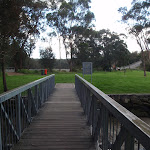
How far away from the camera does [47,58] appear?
31156mm

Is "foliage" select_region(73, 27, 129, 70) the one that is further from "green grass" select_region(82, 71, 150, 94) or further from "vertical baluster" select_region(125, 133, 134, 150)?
"vertical baluster" select_region(125, 133, 134, 150)

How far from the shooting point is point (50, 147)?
9.04 feet

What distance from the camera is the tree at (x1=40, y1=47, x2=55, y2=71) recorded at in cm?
3110

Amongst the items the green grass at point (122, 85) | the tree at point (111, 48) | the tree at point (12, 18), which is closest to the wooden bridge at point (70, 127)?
the tree at point (12, 18)

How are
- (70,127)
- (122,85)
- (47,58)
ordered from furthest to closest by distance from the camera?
(47,58), (122,85), (70,127)

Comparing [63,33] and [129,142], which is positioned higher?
[63,33]

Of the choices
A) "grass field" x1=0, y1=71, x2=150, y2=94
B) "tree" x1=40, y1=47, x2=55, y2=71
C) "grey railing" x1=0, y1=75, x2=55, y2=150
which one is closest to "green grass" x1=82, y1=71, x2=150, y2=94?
"grass field" x1=0, y1=71, x2=150, y2=94

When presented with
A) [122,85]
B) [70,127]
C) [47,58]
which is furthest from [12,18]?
[47,58]

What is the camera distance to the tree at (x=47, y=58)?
31098 millimetres

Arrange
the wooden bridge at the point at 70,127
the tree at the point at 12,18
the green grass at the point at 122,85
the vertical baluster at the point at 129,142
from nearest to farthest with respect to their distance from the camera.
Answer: the vertical baluster at the point at 129,142
the wooden bridge at the point at 70,127
the tree at the point at 12,18
the green grass at the point at 122,85

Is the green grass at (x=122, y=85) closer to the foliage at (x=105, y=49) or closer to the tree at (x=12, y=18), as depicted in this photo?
the tree at (x=12, y=18)

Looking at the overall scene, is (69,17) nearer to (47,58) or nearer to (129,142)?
(47,58)

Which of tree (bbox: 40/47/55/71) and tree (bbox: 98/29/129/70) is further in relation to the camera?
tree (bbox: 98/29/129/70)

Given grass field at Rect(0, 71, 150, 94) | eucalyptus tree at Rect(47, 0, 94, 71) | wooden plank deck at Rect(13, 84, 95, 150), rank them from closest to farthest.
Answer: wooden plank deck at Rect(13, 84, 95, 150) < grass field at Rect(0, 71, 150, 94) < eucalyptus tree at Rect(47, 0, 94, 71)
